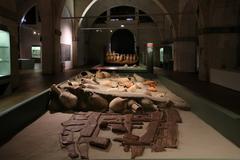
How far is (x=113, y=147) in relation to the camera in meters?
5.68

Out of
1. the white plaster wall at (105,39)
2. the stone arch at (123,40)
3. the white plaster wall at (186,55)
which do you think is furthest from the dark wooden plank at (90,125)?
the stone arch at (123,40)

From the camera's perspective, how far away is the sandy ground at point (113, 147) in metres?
5.20

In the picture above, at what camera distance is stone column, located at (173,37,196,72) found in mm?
21156

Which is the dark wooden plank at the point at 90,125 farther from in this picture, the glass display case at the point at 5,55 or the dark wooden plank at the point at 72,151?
the glass display case at the point at 5,55

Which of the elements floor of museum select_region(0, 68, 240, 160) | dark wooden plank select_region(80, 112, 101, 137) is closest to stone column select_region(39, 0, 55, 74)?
floor of museum select_region(0, 68, 240, 160)

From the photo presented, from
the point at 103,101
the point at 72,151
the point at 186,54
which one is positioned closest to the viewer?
the point at 72,151

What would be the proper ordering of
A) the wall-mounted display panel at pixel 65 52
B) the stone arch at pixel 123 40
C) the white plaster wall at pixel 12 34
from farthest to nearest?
the stone arch at pixel 123 40 < the wall-mounted display panel at pixel 65 52 < the white plaster wall at pixel 12 34

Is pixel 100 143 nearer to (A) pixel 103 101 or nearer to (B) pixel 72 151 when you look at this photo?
(B) pixel 72 151

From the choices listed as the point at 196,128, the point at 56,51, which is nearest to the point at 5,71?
the point at 196,128

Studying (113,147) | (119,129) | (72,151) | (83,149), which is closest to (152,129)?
(119,129)

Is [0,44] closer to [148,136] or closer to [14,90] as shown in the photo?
[14,90]

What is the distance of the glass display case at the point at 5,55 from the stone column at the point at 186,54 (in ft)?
44.6

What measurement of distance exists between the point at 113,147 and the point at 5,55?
6.20 metres

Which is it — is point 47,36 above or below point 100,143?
above
